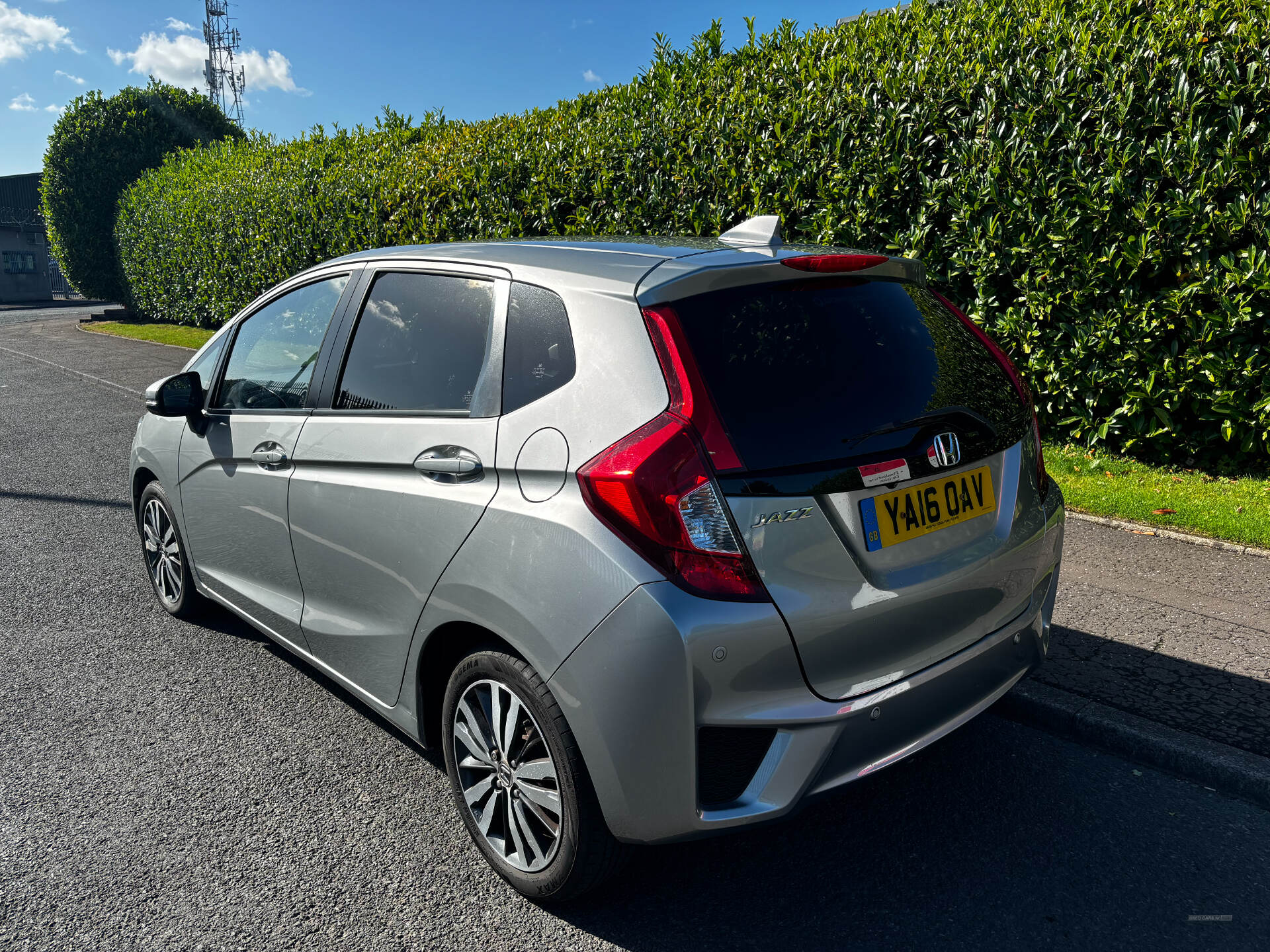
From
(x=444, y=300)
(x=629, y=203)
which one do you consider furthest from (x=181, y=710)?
(x=629, y=203)

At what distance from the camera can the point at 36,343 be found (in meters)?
21.2

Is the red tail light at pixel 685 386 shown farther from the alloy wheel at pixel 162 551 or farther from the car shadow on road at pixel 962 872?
the alloy wheel at pixel 162 551

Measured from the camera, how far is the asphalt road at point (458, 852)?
95.5 inches

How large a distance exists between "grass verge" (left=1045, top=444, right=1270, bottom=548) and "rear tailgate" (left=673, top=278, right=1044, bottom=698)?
3.08 meters

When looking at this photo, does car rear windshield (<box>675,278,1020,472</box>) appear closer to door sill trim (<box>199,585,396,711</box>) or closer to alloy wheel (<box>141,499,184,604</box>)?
door sill trim (<box>199,585,396,711</box>)

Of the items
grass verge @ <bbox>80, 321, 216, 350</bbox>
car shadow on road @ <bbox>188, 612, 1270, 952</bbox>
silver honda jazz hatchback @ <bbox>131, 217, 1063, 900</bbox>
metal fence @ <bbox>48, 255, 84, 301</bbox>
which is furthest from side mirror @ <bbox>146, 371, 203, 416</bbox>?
metal fence @ <bbox>48, 255, 84, 301</bbox>

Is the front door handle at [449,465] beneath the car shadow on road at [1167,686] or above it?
above

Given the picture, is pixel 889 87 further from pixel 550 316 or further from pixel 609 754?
pixel 609 754

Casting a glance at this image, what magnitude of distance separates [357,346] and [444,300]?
0.44 metres

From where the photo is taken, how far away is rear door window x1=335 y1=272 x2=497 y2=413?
8.93ft

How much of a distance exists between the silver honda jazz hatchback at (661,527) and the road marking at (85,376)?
8.69 metres

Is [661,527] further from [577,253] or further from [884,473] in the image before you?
[577,253]

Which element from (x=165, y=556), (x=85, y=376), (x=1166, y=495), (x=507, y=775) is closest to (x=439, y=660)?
(x=507, y=775)

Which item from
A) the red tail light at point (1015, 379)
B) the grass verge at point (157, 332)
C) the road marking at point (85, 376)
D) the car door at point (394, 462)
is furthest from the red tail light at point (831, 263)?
the grass verge at point (157, 332)
